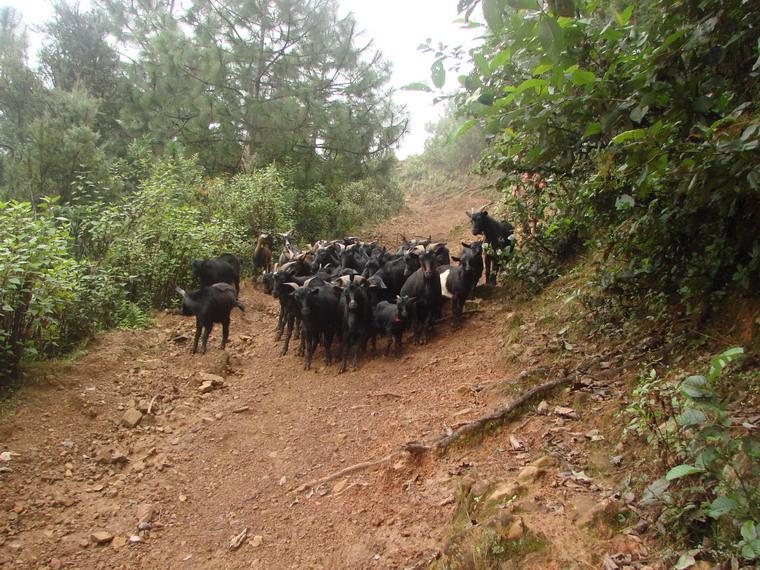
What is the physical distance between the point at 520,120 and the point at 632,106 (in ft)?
1.97

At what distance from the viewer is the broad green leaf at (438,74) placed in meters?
1.85

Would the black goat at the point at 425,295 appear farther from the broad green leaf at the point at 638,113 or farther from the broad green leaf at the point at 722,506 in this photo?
the broad green leaf at the point at 722,506

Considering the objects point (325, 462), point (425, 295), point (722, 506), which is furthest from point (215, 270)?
point (722, 506)

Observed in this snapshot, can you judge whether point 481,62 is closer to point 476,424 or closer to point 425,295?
point 476,424

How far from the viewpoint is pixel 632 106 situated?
9.21ft

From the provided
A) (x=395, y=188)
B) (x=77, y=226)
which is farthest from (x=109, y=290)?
(x=395, y=188)

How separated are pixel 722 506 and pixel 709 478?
0.43 meters

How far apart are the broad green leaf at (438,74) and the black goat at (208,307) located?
24.2 feet

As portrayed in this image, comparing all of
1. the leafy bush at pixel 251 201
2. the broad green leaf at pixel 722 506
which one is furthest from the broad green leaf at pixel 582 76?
the leafy bush at pixel 251 201

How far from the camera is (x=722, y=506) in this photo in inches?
83.2

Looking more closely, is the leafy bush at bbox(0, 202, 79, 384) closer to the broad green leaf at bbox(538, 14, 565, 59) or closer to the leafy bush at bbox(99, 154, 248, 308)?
the leafy bush at bbox(99, 154, 248, 308)

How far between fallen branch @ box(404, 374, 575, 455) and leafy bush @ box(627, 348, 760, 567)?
1401 millimetres

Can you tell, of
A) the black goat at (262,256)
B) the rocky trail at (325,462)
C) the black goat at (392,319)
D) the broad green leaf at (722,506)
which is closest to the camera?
the broad green leaf at (722,506)

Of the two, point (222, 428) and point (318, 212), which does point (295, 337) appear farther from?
point (318, 212)
